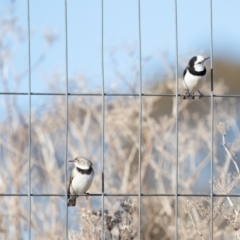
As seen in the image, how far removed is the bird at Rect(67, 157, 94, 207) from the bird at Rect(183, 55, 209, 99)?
82cm

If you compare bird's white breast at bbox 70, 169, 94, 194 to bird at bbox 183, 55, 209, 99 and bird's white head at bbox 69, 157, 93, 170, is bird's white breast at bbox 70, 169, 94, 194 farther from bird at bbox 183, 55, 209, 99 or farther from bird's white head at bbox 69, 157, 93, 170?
bird at bbox 183, 55, 209, 99

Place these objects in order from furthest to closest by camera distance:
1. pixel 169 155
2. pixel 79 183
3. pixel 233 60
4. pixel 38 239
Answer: pixel 233 60 → pixel 169 155 → pixel 38 239 → pixel 79 183

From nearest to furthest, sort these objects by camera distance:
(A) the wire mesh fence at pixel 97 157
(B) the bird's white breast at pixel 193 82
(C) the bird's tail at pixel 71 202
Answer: (C) the bird's tail at pixel 71 202, (B) the bird's white breast at pixel 193 82, (A) the wire mesh fence at pixel 97 157

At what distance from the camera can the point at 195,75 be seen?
6238 mm

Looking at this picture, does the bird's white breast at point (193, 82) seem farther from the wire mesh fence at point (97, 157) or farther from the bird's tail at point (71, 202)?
the wire mesh fence at point (97, 157)

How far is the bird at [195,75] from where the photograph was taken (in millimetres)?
6219

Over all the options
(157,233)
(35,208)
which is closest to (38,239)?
(35,208)

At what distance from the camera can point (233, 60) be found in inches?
586

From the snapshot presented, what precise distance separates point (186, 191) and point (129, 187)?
67 cm

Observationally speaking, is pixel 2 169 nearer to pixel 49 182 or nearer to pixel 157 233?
pixel 49 182

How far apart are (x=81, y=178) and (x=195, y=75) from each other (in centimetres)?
100

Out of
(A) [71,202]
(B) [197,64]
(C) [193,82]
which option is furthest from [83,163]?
(B) [197,64]

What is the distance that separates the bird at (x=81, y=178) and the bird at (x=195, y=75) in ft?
2.71

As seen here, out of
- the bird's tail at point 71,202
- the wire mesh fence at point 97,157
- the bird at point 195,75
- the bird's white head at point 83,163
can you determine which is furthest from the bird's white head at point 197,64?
the wire mesh fence at point 97,157
